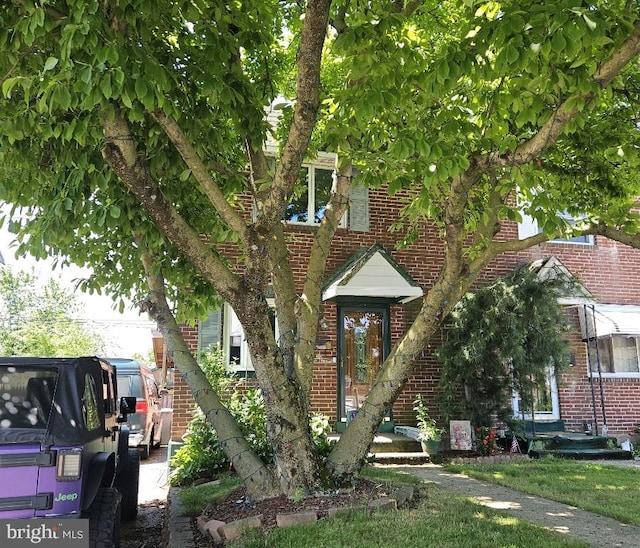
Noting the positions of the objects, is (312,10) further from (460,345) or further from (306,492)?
(460,345)

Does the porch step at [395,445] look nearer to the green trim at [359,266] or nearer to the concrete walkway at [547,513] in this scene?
the concrete walkway at [547,513]

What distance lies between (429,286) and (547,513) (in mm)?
6300

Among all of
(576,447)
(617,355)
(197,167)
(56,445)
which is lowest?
(576,447)

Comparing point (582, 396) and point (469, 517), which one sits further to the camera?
point (582, 396)

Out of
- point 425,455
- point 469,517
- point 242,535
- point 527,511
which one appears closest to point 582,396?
point 425,455

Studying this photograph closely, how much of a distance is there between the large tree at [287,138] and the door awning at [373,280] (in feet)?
12.1

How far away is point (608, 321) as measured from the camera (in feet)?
40.3

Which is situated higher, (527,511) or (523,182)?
(523,182)

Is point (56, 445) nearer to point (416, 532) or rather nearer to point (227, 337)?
point (416, 532)

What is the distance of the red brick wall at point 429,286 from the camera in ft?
37.0

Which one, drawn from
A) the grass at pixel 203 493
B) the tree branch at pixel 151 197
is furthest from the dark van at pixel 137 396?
the tree branch at pixel 151 197

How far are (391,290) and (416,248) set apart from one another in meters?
1.95

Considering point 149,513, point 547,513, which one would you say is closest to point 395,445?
point 547,513

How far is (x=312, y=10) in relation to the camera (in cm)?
482
